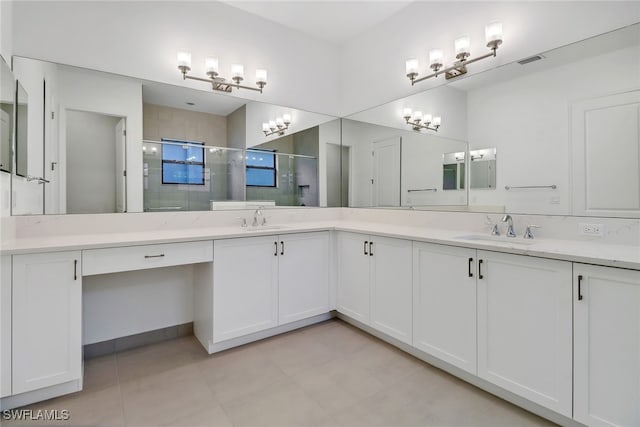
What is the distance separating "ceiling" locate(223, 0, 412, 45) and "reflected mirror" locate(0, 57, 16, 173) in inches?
69.4

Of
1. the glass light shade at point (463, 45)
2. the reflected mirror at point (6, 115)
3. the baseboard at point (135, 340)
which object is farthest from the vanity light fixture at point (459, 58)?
the baseboard at point (135, 340)

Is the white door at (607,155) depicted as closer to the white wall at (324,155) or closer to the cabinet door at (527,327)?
the cabinet door at (527,327)

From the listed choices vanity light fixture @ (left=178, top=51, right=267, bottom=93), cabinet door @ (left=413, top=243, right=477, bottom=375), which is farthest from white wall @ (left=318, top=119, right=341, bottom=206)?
cabinet door @ (left=413, top=243, right=477, bottom=375)

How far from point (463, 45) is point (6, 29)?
9.92 feet

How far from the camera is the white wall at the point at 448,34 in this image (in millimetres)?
1821

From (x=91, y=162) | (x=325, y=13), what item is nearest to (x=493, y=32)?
(x=325, y=13)

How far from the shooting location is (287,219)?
10.6 ft

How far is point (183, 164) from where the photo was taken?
8.54 feet

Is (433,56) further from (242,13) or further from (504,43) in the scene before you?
(242,13)

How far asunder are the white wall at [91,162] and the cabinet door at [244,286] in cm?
91

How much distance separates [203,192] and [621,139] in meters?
2.85

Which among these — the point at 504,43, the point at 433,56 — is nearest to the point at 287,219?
the point at 433,56

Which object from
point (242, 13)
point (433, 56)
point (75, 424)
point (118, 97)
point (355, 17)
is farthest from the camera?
point (355, 17)

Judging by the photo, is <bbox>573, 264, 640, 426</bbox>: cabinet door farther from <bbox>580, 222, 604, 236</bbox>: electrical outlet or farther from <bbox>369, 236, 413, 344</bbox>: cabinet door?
<bbox>369, 236, 413, 344</bbox>: cabinet door
